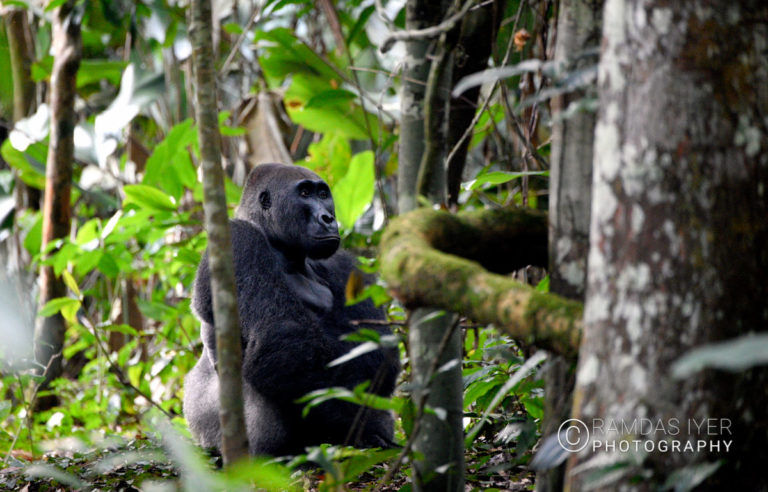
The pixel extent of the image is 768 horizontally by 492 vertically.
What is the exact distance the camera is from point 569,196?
184 centimetres

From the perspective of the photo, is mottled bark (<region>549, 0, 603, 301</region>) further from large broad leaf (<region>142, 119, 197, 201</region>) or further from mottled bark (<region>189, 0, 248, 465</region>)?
large broad leaf (<region>142, 119, 197, 201</region>)

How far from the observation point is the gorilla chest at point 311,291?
12.4 ft

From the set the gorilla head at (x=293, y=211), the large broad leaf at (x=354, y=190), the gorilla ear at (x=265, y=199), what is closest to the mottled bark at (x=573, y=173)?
the gorilla head at (x=293, y=211)

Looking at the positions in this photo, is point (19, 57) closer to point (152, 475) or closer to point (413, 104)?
point (152, 475)

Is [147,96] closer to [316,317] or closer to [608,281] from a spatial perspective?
[316,317]

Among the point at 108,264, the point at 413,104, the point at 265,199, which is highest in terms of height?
the point at 413,104

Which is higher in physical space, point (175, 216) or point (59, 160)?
point (59, 160)

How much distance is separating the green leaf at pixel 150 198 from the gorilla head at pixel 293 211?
70 cm

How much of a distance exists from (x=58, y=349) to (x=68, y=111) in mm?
1699

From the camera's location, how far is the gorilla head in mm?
3740

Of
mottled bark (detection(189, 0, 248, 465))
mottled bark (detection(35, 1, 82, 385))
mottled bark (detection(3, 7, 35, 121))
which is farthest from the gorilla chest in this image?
mottled bark (detection(3, 7, 35, 121))

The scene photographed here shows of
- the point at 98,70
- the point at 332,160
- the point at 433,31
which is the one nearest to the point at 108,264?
the point at 332,160
